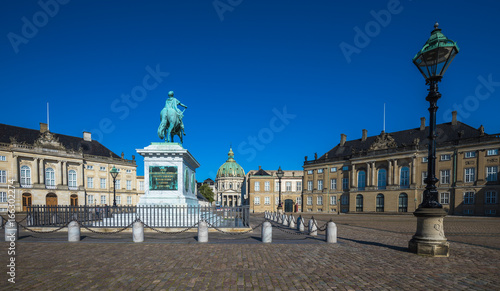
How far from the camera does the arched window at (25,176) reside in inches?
1550

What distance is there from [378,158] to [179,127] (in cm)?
3899

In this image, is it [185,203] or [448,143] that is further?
[448,143]

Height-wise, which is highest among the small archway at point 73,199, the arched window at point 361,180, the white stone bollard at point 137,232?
the white stone bollard at point 137,232

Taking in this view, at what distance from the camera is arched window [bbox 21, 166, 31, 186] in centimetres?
3938

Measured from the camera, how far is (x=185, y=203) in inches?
574

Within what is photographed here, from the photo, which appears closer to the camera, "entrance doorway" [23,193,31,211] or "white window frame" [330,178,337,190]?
"entrance doorway" [23,193,31,211]

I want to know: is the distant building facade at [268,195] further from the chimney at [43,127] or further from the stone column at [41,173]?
the chimney at [43,127]

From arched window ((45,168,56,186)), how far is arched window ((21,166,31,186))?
7.50ft

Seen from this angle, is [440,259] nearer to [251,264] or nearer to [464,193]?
[251,264]

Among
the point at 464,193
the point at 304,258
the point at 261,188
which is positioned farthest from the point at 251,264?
the point at 261,188

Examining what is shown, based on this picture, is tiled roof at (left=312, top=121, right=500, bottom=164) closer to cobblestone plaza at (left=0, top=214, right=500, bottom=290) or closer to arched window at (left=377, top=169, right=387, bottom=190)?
arched window at (left=377, top=169, right=387, bottom=190)

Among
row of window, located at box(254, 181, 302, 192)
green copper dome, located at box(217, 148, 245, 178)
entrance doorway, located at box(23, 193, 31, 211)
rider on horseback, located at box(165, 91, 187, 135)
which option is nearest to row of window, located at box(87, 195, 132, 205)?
entrance doorway, located at box(23, 193, 31, 211)

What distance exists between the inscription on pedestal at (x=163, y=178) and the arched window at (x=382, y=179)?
40318 mm

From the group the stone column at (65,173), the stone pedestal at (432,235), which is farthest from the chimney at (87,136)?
the stone pedestal at (432,235)
